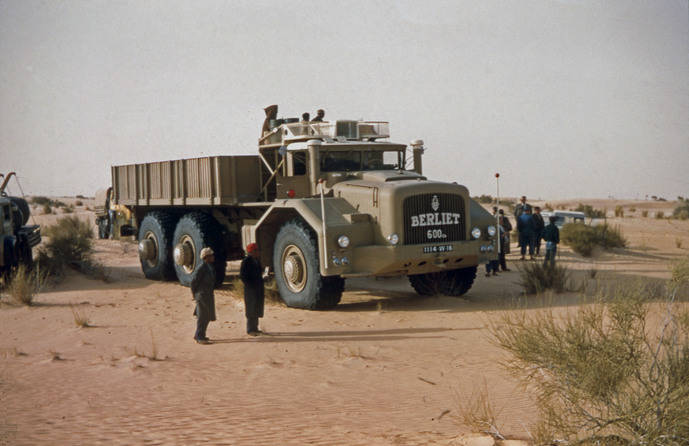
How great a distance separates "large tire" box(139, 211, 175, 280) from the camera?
49.4ft

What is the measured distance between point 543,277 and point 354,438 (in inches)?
324

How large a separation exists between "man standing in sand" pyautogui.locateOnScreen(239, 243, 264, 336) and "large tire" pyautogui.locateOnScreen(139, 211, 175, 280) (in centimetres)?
625

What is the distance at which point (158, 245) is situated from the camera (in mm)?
15312

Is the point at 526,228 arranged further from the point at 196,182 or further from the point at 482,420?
the point at 482,420

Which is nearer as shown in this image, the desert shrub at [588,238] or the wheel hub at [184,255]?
the wheel hub at [184,255]

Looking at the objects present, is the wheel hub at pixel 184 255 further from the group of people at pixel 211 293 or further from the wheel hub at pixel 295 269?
the group of people at pixel 211 293

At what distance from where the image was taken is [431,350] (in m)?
8.11

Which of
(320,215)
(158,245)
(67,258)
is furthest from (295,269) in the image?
(67,258)

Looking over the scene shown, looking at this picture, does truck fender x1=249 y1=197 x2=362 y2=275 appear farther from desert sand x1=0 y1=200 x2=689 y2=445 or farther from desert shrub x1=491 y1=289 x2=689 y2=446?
desert shrub x1=491 y1=289 x2=689 y2=446

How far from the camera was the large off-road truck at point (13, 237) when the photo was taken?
14141 millimetres

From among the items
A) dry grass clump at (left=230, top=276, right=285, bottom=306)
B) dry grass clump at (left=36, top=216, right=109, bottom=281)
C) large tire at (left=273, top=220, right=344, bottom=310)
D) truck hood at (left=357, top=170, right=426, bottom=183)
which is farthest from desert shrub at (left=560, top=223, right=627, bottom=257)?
dry grass clump at (left=36, top=216, right=109, bottom=281)

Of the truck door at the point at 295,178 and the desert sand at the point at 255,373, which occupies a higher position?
the truck door at the point at 295,178

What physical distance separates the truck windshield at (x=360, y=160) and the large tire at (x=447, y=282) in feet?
7.35

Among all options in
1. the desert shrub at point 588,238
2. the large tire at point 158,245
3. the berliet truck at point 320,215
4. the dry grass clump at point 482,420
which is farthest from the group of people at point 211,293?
the desert shrub at point 588,238
